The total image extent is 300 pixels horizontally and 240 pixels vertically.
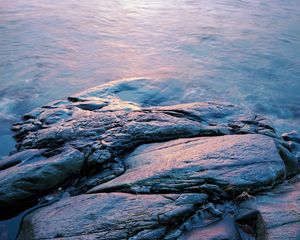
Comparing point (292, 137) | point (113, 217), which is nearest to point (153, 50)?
point (292, 137)

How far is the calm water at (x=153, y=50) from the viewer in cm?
764

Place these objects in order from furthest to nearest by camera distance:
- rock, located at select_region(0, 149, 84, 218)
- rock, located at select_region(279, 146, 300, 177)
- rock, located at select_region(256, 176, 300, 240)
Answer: rock, located at select_region(279, 146, 300, 177) < rock, located at select_region(0, 149, 84, 218) < rock, located at select_region(256, 176, 300, 240)

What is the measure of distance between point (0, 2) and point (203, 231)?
1316cm

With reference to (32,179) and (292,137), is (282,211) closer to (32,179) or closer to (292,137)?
(32,179)

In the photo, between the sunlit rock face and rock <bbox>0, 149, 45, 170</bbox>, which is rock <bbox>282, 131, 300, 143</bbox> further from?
rock <bbox>0, 149, 45, 170</bbox>

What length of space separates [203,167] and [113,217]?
3.93ft

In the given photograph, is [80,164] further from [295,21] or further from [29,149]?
[295,21]

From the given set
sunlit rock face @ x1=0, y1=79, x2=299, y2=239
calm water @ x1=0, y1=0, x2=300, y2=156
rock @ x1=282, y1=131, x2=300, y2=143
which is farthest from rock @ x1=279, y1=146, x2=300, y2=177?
calm water @ x1=0, y1=0, x2=300, y2=156

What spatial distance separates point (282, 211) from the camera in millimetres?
3408

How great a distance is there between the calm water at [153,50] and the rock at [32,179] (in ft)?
4.33

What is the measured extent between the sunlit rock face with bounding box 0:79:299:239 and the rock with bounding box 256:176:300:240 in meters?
0.08

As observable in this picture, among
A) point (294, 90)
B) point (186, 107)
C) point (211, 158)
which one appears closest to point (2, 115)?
point (186, 107)

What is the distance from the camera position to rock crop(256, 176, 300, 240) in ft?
10.3

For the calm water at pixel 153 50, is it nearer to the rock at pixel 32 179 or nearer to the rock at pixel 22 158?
the rock at pixel 22 158
